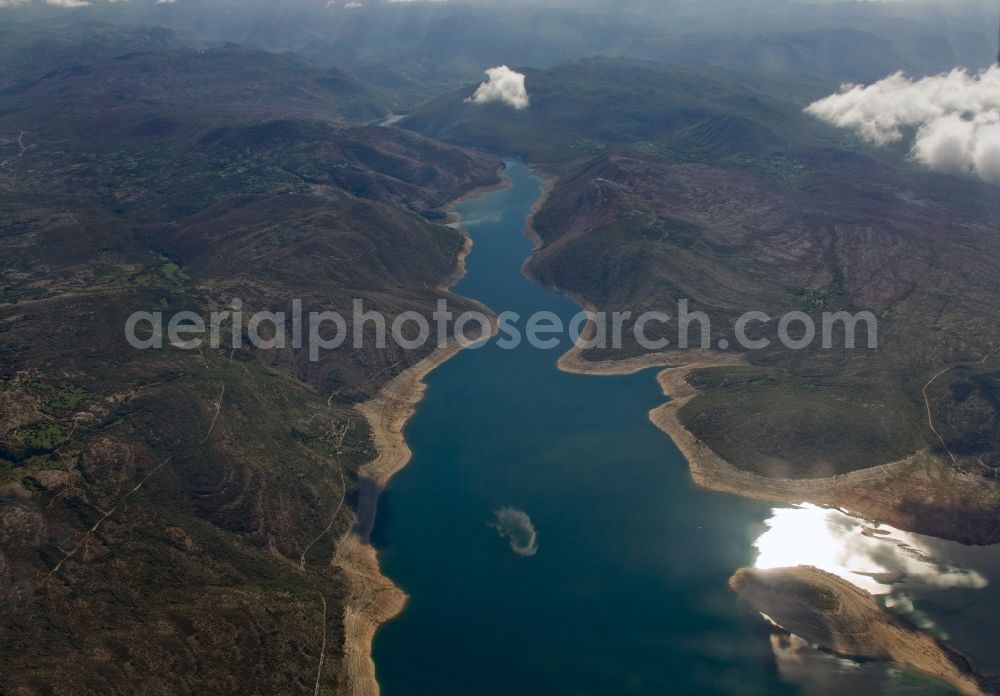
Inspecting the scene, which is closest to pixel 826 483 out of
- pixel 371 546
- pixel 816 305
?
pixel 816 305

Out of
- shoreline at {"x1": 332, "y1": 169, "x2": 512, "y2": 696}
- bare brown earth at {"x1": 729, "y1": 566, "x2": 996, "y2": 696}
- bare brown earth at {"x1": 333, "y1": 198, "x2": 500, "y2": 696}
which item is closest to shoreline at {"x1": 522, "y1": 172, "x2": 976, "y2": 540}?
bare brown earth at {"x1": 729, "y1": 566, "x2": 996, "y2": 696}

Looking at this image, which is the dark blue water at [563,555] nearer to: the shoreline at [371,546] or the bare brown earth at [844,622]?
the shoreline at [371,546]

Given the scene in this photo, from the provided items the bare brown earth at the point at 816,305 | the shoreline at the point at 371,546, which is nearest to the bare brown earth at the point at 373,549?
the shoreline at the point at 371,546

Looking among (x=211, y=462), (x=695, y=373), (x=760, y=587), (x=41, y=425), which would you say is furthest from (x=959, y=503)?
(x=41, y=425)

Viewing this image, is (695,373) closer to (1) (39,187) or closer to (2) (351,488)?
(2) (351,488)

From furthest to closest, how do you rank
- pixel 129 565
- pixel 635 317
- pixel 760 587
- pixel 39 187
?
1. pixel 39 187
2. pixel 635 317
3. pixel 760 587
4. pixel 129 565

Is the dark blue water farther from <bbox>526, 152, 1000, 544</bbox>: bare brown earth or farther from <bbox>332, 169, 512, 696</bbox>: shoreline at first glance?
<bbox>526, 152, 1000, 544</bbox>: bare brown earth
